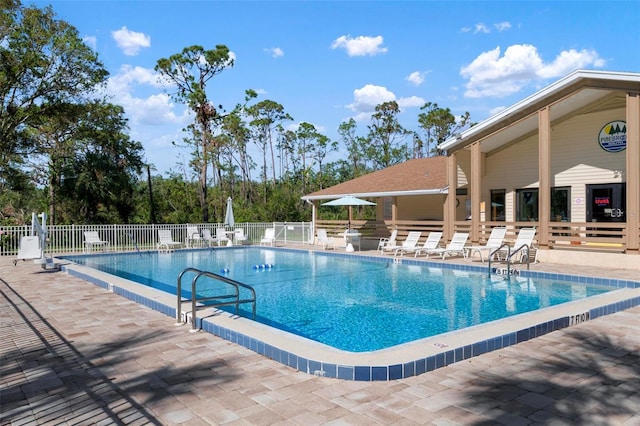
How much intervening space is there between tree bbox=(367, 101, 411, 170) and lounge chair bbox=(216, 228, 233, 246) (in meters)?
24.8

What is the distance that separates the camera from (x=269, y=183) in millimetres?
46312

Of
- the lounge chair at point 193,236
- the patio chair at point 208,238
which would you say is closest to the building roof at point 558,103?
the patio chair at point 208,238

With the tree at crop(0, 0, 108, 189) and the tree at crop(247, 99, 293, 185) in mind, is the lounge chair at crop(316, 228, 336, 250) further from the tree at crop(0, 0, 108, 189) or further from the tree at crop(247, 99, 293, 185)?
the tree at crop(247, 99, 293, 185)

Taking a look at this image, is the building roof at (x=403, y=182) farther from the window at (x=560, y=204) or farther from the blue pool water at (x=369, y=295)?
the window at (x=560, y=204)

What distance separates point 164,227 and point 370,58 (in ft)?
52.3

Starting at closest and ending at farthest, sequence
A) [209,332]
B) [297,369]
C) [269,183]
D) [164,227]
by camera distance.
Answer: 1. [297,369]
2. [209,332]
3. [164,227]
4. [269,183]

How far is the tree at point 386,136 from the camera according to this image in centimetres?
4450

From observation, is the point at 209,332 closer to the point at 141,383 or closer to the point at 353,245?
the point at 141,383

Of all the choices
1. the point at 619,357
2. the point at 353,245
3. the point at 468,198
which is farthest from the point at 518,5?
the point at 619,357

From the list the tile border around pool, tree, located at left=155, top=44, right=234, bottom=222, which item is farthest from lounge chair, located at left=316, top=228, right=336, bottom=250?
the tile border around pool

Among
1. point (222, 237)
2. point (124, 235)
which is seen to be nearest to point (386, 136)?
point (222, 237)

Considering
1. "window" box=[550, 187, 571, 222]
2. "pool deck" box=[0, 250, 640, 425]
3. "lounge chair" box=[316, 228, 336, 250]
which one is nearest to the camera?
"pool deck" box=[0, 250, 640, 425]

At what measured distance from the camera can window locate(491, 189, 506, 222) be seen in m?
18.7

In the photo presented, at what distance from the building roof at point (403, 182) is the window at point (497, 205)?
2.18m
